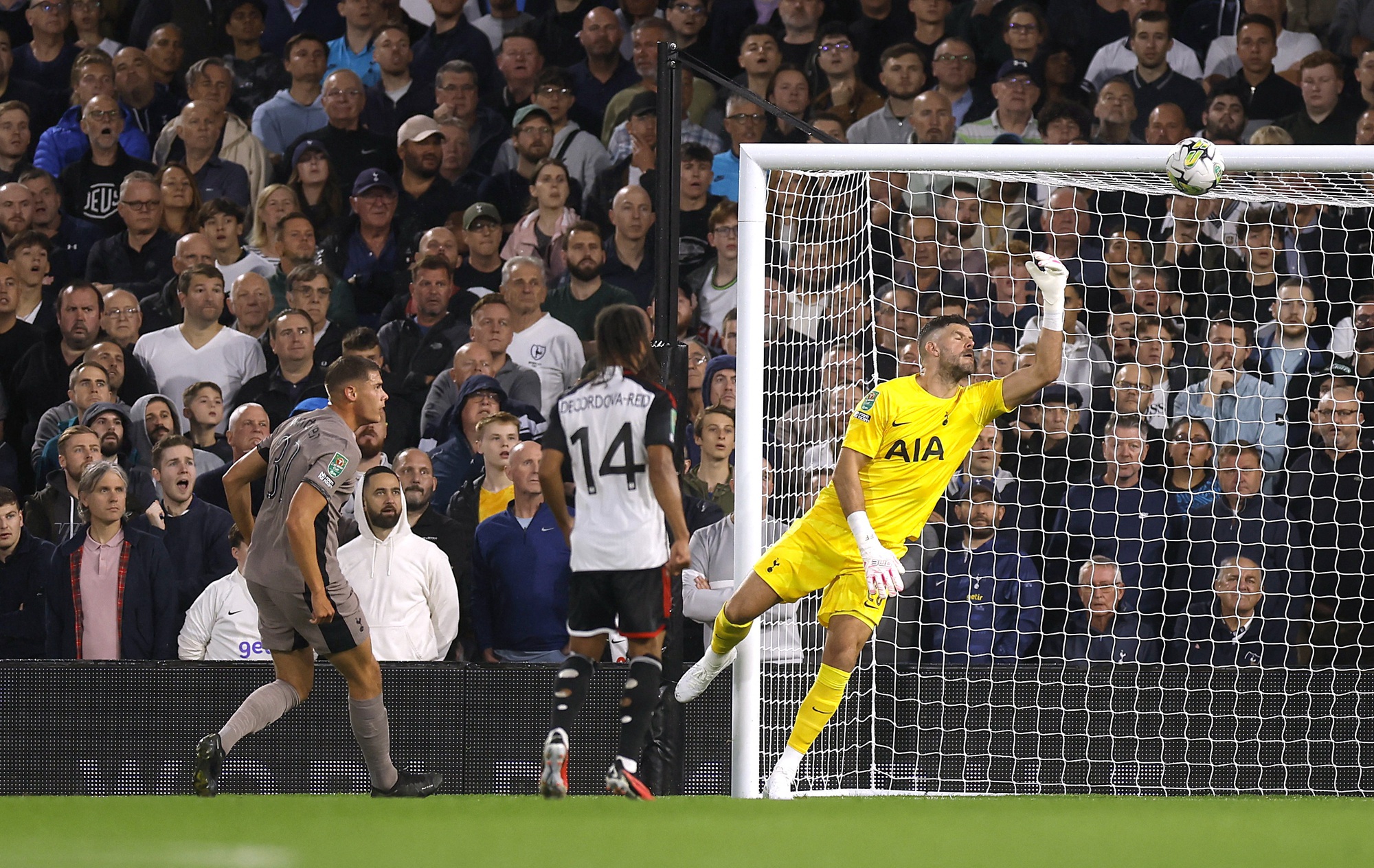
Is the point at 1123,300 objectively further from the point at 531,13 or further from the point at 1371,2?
the point at 531,13

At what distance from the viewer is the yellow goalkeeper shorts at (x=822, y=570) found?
5973 mm

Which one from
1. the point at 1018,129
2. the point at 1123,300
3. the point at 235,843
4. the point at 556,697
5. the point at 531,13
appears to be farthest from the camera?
the point at 531,13

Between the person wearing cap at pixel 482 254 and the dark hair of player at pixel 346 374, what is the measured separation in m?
2.91

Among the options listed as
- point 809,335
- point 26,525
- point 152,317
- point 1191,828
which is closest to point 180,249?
point 152,317

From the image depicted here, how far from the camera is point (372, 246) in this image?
360 inches

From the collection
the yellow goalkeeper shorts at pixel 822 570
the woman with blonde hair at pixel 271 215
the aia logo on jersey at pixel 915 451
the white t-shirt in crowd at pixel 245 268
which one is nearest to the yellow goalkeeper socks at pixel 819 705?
the yellow goalkeeper shorts at pixel 822 570

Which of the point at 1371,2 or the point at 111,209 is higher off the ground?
the point at 1371,2

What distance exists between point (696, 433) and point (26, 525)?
3574 mm

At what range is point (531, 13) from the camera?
998cm

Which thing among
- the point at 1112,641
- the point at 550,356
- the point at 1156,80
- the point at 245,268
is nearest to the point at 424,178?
the point at 245,268

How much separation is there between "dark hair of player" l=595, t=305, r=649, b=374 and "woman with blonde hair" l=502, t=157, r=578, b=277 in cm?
337

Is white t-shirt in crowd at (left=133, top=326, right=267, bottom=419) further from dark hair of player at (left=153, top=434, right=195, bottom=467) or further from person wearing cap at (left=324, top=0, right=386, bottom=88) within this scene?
person wearing cap at (left=324, top=0, right=386, bottom=88)

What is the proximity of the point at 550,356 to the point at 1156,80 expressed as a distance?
158 inches

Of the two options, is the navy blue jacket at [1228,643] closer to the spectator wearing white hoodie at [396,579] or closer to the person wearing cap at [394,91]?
the spectator wearing white hoodie at [396,579]
